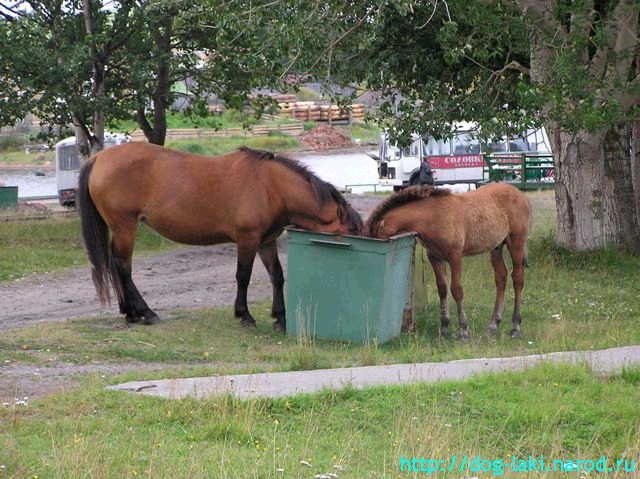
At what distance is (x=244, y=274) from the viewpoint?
12.2 metres

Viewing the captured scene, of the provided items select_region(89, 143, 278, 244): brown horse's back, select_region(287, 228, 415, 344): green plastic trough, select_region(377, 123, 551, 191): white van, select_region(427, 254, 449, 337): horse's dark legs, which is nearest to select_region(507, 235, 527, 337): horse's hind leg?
select_region(427, 254, 449, 337): horse's dark legs

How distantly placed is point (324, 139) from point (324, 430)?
5171 cm

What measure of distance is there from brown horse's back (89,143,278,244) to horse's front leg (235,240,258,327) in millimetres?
220

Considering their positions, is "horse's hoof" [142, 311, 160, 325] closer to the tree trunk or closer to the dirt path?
the dirt path

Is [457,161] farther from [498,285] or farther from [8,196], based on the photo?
[498,285]

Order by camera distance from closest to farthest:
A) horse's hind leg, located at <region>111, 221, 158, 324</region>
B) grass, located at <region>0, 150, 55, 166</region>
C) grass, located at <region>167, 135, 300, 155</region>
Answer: horse's hind leg, located at <region>111, 221, 158, 324</region>, grass, located at <region>167, 135, 300, 155</region>, grass, located at <region>0, 150, 55, 166</region>

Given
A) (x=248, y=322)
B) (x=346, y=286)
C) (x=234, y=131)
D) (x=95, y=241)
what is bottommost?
(x=248, y=322)

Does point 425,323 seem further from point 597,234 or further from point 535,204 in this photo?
point 535,204

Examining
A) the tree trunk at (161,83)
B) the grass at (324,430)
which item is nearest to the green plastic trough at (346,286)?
the grass at (324,430)

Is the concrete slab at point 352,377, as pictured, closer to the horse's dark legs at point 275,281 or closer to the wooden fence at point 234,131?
the horse's dark legs at point 275,281

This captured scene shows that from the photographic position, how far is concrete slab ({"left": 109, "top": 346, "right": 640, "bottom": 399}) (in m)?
7.67

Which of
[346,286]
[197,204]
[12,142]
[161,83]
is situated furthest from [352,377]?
[12,142]

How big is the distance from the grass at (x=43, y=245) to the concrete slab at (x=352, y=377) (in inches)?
370

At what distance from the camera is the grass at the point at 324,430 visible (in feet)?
19.7
